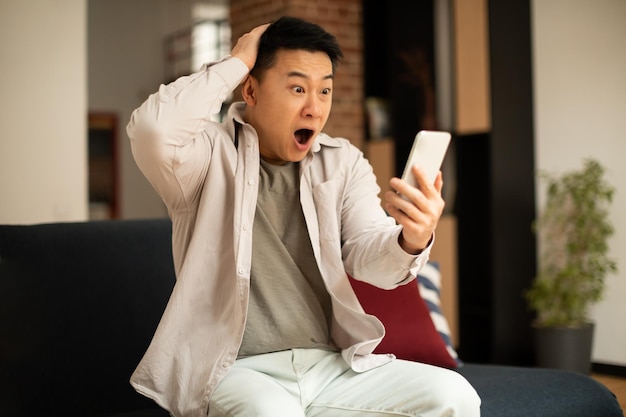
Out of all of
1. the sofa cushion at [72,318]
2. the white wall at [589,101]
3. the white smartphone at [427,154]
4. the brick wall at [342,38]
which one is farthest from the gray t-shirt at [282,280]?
the brick wall at [342,38]

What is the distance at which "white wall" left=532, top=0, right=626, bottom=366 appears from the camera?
4359mm

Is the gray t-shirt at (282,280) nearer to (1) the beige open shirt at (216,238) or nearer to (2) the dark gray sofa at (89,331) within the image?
(1) the beige open shirt at (216,238)

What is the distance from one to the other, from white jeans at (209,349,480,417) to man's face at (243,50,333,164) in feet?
1.66

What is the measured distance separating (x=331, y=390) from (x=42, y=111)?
1.78 meters

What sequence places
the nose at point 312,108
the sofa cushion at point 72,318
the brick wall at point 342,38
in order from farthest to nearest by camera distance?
1. the brick wall at point 342,38
2. the sofa cushion at point 72,318
3. the nose at point 312,108

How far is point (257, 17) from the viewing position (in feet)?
17.8

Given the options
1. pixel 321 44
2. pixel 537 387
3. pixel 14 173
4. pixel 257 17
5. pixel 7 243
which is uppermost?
pixel 257 17

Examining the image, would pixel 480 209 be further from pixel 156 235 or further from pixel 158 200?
pixel 158 200

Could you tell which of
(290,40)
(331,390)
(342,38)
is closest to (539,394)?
(331,390)

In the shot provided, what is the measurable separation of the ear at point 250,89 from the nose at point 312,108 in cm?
16

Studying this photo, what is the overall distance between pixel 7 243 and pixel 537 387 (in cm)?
163

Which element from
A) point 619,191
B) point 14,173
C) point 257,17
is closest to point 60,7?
point 14,173

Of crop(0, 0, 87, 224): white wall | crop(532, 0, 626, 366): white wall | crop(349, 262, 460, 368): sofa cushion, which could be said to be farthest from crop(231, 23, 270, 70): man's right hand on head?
crop(532, 0, 626, 366): white wall

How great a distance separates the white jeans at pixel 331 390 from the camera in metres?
1.60
